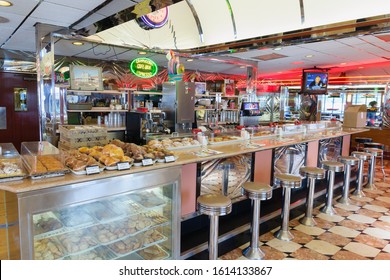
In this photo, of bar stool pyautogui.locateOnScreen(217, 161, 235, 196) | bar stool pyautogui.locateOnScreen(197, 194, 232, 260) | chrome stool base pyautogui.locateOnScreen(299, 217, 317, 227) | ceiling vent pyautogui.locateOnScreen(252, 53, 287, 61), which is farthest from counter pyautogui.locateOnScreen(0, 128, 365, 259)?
ceiling vent pyautogui.locateOnScreen(252, 53, 287, 61)

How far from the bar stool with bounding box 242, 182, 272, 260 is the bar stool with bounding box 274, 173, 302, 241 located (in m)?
0.44

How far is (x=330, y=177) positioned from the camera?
4297mm

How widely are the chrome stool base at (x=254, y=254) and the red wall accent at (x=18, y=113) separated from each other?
646cm

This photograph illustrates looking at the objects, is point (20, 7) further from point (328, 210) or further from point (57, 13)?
point (328, 210)

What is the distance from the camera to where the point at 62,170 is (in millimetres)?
2047

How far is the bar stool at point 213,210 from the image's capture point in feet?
8.04

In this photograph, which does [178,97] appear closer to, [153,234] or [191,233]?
[191,233]

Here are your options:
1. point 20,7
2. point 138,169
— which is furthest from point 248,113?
point 138,169

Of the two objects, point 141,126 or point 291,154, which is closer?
point 291,154

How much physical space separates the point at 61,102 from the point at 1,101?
2.98 m

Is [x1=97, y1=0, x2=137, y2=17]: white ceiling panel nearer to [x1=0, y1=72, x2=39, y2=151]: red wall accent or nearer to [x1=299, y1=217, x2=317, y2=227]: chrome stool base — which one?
[x1=299, y1=217, x2=317, y2=227]: chrome stool base

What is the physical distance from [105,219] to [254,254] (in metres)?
1.67

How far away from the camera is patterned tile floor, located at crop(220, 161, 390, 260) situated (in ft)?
10.3
